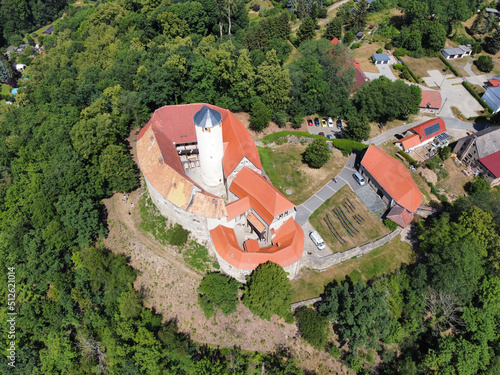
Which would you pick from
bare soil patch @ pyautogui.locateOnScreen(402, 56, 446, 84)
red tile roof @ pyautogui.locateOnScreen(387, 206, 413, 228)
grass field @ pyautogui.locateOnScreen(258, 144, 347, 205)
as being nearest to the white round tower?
grass field @ pyautogui.locateOnScreen(258, 144, 347, 205)

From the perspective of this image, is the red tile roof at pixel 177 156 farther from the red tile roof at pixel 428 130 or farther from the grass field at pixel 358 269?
the red tile roof at pixel 428 130

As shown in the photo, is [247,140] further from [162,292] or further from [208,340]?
[208,340]

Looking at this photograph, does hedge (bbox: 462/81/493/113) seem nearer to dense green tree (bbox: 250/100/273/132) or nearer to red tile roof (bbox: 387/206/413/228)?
red tile roof (bbox: 387/206/413/228)

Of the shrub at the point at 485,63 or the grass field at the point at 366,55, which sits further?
the grass field at the point at 366,55

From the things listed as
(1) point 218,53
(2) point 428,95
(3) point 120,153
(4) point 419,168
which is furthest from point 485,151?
(3) point 120,153

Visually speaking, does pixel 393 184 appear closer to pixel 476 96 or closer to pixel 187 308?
pixel 187 308

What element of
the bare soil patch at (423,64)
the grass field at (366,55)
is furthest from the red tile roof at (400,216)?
the bare soil patch at (423,64)

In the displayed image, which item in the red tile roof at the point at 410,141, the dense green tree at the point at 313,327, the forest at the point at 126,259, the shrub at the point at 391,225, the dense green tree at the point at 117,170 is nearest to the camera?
the forest at the point at 126,259
